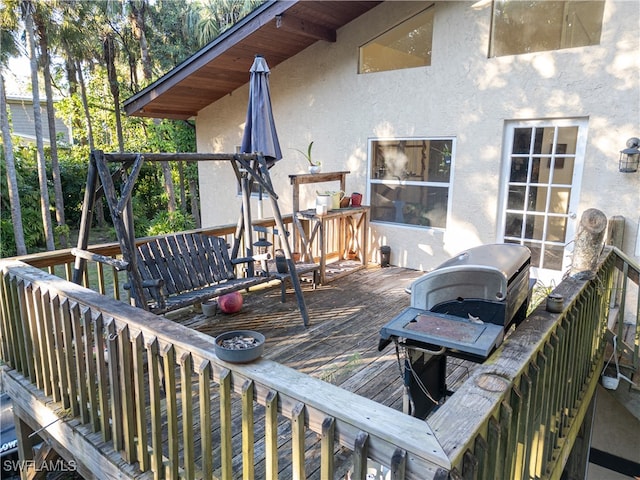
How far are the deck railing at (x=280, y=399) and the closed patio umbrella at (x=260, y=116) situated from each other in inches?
98.5

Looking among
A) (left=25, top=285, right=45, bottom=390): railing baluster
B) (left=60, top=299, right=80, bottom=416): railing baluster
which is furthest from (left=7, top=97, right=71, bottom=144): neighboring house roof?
(left=60, top=299, right=80, bottom=416): railing baluster

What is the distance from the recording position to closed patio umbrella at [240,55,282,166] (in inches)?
182

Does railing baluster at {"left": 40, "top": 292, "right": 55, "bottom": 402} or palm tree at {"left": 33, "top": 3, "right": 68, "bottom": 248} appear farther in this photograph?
palm tree at {"left": 33, "top": 3, "right": 68, "bottom": 248}

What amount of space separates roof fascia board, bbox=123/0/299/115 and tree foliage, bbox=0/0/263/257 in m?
→ 3.03

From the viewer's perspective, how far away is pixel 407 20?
558cm

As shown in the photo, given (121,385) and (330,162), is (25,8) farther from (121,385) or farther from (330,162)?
(121,385)

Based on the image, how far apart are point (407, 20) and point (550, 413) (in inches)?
201

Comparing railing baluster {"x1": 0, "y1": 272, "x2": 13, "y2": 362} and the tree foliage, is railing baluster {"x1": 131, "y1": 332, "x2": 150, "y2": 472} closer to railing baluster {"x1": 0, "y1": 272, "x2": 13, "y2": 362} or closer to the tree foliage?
railing baluster {"x1": 0, "y1": 272, "x2": 13, "y2": 362}

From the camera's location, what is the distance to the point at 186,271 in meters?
3.77

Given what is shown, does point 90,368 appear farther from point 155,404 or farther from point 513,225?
point 513,225

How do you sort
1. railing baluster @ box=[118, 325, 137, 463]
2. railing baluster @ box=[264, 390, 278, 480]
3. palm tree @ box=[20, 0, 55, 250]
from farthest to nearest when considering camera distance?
palm tree @ box=[20, 0, 55, 250]
railing baluster @ box=[118, 325, 137, 463]
railing baluster @ box=[264, 390, 278, 480]

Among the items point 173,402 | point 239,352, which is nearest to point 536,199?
point 239,352

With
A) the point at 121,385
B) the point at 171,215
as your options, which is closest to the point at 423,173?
the point at 121,385

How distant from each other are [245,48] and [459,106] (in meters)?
2.99
